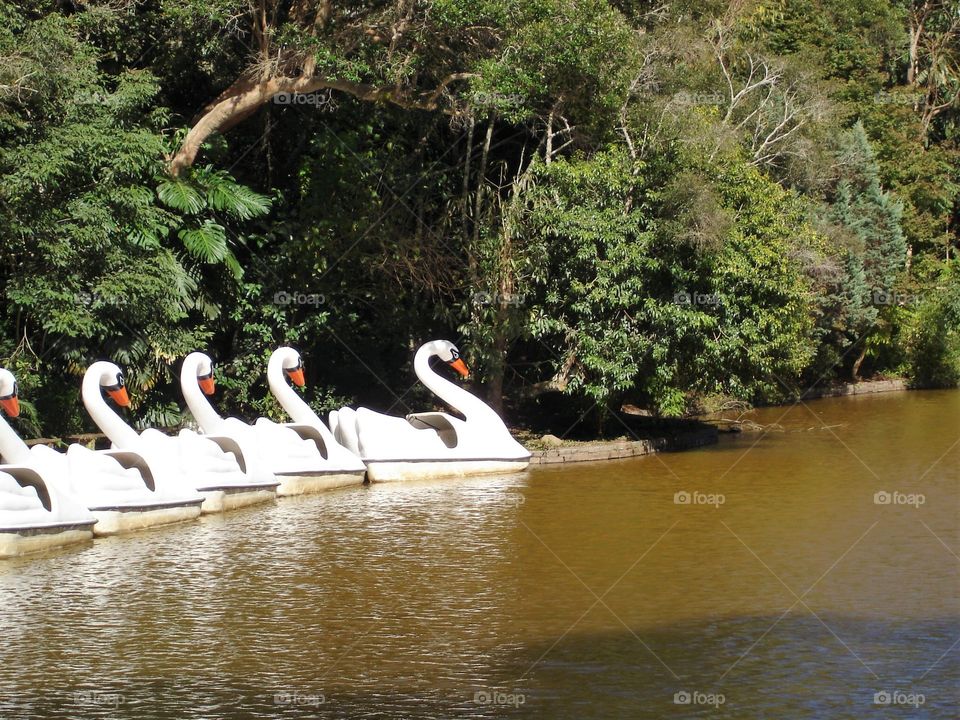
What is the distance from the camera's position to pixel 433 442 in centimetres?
1767

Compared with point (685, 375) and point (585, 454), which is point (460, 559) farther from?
point (685, 375)

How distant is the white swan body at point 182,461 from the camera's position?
46.5 ft

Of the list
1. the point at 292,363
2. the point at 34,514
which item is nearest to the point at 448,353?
the point at 292,363

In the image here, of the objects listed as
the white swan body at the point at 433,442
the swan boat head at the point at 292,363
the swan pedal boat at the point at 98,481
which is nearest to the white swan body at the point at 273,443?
the white swan body at the point at 433,442

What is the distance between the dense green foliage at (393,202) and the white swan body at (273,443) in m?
2.32

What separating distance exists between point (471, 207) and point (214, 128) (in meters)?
4.69

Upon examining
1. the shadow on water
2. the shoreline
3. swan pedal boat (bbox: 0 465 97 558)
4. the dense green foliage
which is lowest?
the shadow on water

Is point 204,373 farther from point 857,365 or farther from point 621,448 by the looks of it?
point 857,365

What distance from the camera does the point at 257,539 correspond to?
13352 millimetres

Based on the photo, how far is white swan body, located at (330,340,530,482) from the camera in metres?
17.3

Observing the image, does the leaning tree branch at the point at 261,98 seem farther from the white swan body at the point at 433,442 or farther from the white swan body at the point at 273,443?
the white swan body at the point at 273,443

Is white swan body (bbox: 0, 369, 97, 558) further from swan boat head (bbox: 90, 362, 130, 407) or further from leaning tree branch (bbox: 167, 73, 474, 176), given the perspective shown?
leaning tree branch (bbox: 167, 73, 474, 176)

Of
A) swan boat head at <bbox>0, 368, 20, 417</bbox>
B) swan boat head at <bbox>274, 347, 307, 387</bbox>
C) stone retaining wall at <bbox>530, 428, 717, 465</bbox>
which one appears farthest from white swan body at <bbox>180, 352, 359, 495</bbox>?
stone retaining wall at <bbox>530, 428, 717, 465</bbox>

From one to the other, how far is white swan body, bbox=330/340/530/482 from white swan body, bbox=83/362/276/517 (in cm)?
208
